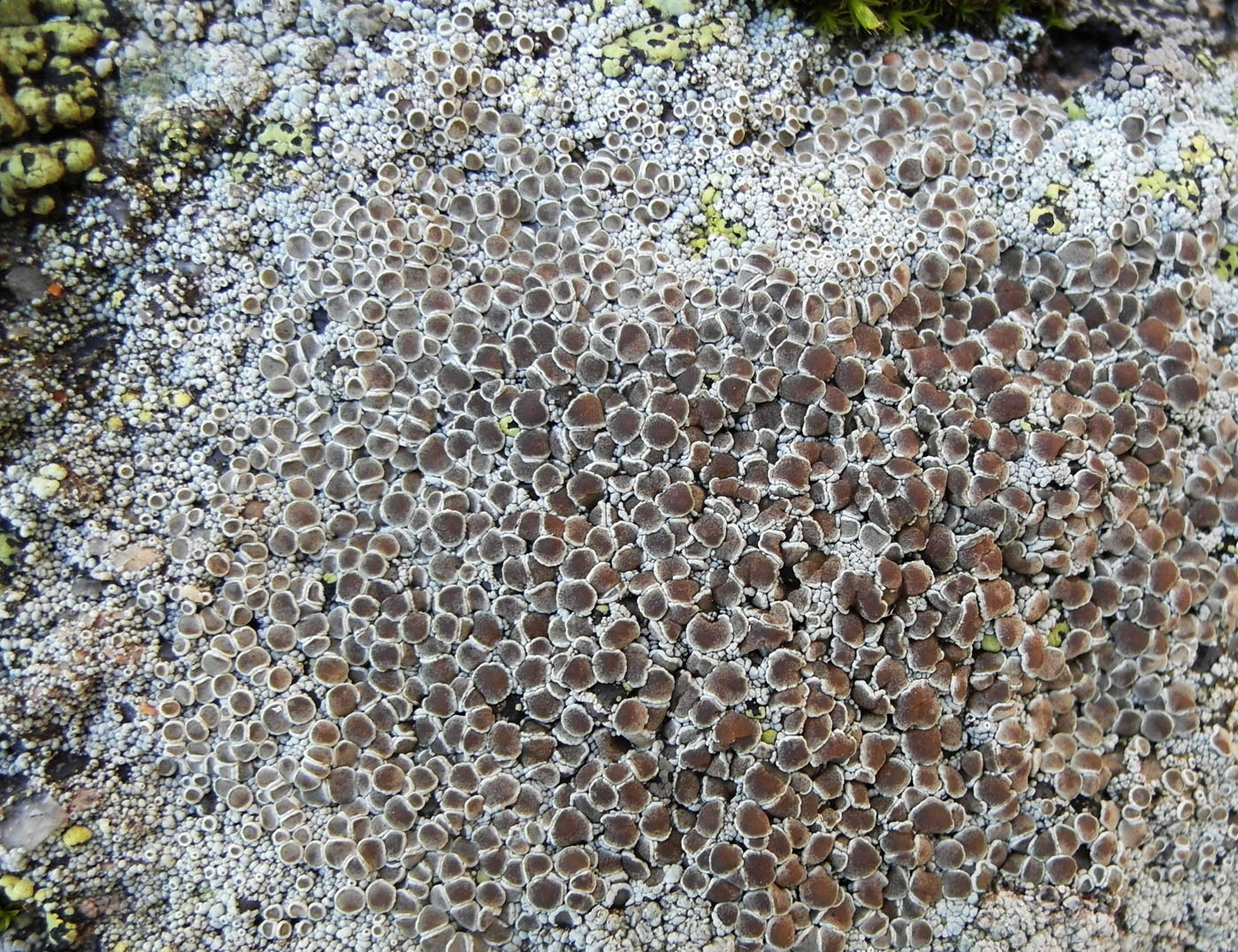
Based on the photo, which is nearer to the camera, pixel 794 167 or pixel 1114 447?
pixel 1114 447

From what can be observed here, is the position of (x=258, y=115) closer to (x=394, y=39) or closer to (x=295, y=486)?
(x=394, y=39)

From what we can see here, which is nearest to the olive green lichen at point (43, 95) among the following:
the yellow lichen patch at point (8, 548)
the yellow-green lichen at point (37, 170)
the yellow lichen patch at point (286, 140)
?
the yellow-green lichen at point (37, 170)

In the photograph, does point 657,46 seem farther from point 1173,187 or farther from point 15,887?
point 15,887

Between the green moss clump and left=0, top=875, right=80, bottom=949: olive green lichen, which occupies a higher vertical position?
the green moss clump

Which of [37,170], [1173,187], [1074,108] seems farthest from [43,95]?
[1173,187]

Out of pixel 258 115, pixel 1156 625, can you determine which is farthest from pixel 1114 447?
pixel 258 115

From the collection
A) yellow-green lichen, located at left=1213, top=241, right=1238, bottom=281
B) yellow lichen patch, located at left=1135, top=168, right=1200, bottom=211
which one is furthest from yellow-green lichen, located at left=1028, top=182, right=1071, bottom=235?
yellow-green lichen, located at left=1213, top=241, right=1238, bottom=281

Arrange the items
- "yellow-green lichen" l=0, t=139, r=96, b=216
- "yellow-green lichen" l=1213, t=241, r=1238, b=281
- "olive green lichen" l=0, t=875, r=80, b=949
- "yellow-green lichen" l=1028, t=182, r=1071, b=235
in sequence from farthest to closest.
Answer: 1. "yellow-green lichen" l=1213, t=241, r=1238, b=281
2. "yellow-green lichen" l=1028, t=182, r=1071, b=235
3. "yellow-green lichen" l=0, t=139, r=96, b=216
4. "olive green lichen" l=0, t=875, r=80, b=949

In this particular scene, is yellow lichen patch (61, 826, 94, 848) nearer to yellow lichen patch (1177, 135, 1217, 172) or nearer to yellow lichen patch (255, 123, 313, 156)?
yellow lichen patch (255, 123, 313, 156)
